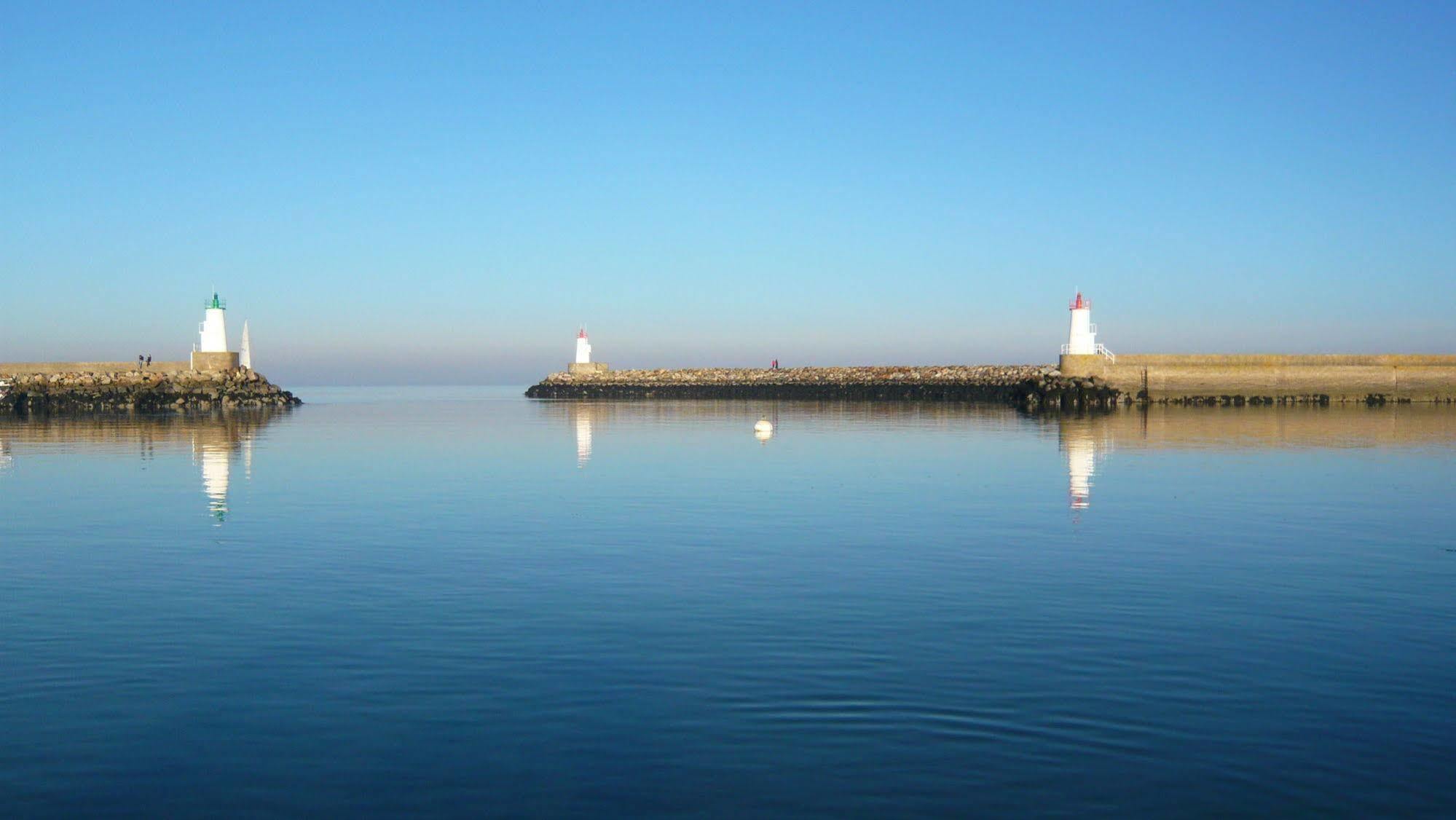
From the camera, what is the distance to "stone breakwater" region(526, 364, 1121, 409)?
68.6m

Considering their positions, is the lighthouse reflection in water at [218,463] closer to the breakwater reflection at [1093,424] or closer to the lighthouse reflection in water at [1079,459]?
the breakwater reflection at [1093,424]

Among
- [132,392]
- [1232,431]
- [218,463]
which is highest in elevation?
[132,392]

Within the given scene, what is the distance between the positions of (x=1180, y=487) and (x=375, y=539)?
1409 centimetres

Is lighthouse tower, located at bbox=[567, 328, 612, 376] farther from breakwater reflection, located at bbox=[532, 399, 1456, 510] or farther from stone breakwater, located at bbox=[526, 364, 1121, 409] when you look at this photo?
breakwater reflection, located at bbox=[532, 399, 1456, 510]

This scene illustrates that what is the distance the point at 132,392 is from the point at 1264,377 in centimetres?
5810

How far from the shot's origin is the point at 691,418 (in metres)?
57.5

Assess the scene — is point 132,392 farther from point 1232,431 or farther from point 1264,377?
point 1264,377

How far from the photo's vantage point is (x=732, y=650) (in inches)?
401

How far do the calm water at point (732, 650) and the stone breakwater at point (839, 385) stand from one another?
44665 mm

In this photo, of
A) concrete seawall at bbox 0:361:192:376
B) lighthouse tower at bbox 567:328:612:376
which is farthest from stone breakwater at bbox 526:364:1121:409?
concrete seawall at bbox 0:361:192:376

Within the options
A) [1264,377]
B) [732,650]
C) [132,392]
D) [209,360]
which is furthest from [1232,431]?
[209,360]

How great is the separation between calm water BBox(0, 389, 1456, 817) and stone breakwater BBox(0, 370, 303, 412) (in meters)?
50.1

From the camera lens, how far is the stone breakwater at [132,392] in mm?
68938

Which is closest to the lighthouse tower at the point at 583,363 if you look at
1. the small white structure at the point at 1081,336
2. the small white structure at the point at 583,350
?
the small white structure at the point at 583,350
